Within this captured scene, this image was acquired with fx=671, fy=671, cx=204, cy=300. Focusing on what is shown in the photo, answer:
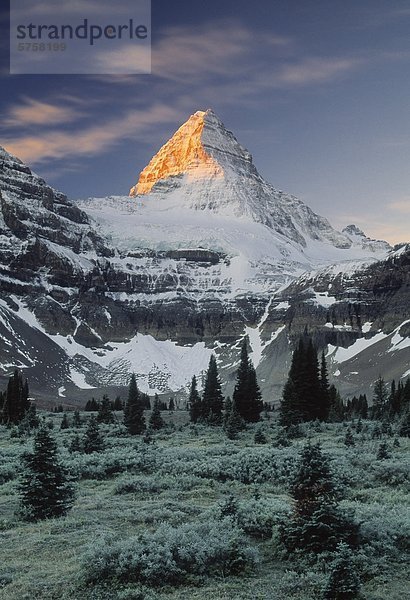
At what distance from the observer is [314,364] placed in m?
69.2

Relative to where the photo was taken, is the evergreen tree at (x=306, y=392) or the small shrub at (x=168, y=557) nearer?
the small shrub at (x=168, y=557)

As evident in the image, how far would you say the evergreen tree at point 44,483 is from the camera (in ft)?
78.8

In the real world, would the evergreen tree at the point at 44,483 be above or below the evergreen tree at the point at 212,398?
below

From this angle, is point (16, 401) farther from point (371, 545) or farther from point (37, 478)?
point (371, 545)

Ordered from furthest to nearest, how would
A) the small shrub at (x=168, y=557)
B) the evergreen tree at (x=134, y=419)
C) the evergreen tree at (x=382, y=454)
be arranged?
the evergreen tree at (x=134, y=419), the evergreen tree at (x=382, y=454), the small shrub at (x=168, y=557)

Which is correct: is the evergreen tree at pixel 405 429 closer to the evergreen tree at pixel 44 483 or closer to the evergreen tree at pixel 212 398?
the evergreen tree at pixel 44 483

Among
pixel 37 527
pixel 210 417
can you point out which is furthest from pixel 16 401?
pixel 37 527

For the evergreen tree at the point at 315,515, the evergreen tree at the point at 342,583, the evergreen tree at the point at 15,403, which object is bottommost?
the evergreen tree at the point at 342,583

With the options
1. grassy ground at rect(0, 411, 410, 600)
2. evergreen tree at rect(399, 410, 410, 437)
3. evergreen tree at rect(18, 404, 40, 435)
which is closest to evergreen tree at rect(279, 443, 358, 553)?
grassy ground at rect(0, 411, 410, 600)

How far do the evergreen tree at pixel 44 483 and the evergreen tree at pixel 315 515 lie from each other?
9035mm

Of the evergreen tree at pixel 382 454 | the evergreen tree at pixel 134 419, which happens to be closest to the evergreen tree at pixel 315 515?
the evergreen tree at pixel 382 454

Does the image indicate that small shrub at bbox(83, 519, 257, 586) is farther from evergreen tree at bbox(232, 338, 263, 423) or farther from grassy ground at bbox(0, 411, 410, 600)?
evergreen tree at bbox(232, 338, 263, 423)

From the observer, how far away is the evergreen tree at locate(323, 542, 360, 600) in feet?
49.3

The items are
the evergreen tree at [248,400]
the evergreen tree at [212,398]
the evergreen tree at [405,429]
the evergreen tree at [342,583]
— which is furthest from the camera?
the evergreen tree at [212,398]
